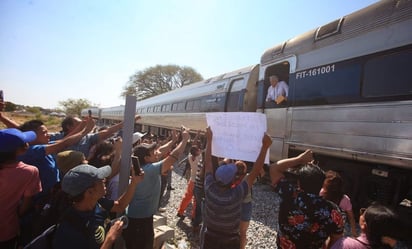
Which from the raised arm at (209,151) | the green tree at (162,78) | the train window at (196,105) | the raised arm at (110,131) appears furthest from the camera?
the green tree at (162,78)

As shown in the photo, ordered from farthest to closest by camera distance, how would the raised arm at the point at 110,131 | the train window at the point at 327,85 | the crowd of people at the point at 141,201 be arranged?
the train window at the point at 327,85, the raised arm at the point at 110,131, the crowd of people at the point at 141,201

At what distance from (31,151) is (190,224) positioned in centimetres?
300

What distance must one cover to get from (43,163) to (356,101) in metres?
4.84

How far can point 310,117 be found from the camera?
5461mm

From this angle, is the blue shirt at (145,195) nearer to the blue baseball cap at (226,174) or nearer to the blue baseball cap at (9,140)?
the blue baseball cap at (226,174)

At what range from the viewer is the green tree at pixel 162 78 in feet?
127

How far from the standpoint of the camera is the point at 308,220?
1978mm

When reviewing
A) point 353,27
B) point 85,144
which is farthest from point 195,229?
point 353,27

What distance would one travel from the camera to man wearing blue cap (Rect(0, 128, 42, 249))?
7.23ft

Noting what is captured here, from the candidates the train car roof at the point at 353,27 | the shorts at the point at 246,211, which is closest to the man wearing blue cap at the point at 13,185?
the shorts at the point at 246,211

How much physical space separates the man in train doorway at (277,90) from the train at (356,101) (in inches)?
6.7

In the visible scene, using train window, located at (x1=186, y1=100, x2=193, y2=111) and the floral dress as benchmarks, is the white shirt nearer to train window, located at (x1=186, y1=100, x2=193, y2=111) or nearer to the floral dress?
the floral dress

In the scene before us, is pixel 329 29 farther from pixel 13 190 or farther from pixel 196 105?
pixel 196 105

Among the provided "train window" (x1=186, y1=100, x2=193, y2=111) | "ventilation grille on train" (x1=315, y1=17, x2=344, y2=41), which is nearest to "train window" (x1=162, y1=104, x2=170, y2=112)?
"train window" (x1=186, y1=100, x2=193, y2=111)
